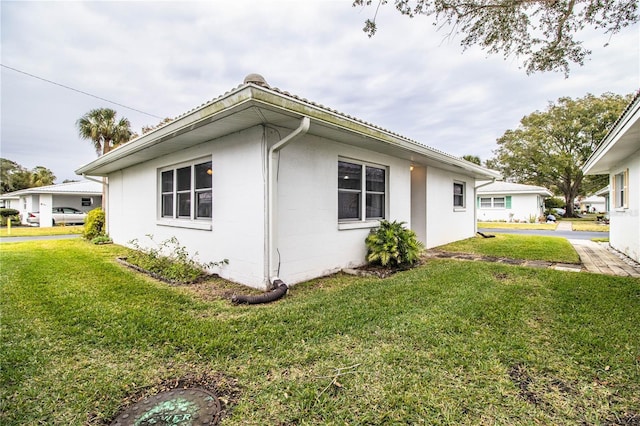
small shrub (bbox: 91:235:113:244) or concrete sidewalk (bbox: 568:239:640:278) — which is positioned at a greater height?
Result: small shrub (bbox: 91:235:113:244)

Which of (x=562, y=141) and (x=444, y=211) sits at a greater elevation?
(x=562, y=141)

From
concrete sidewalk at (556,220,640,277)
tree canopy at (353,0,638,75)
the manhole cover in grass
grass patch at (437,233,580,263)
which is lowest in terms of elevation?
the manhole cover in grass

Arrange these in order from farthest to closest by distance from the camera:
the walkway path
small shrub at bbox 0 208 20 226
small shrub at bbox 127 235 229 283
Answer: small shrub at bbox 0 208 20 226
the walkway path
small shrub at bbox 127 235 229 283

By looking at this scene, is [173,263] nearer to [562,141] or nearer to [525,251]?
[525,251]

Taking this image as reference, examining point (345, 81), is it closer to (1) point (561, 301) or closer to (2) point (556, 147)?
(1) point (561, 301)

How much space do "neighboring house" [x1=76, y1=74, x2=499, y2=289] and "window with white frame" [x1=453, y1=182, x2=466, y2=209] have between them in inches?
103

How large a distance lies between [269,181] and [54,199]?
26.2m

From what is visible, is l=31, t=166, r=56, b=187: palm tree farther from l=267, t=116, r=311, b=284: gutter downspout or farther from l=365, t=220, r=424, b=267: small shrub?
l=365, t=220, r=424, b=267: small shrub

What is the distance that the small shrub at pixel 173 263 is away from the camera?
18.0 ft

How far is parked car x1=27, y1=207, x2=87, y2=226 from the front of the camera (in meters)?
21.2

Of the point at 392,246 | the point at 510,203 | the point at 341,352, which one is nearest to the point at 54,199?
the point at 392,246

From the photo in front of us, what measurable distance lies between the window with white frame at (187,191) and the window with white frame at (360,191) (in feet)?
8.80

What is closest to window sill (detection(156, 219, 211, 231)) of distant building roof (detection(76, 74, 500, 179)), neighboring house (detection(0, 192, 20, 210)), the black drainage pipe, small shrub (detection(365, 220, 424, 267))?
distant building roof (detection(76, 74, 500, 179))

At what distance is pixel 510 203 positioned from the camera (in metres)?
24.5
